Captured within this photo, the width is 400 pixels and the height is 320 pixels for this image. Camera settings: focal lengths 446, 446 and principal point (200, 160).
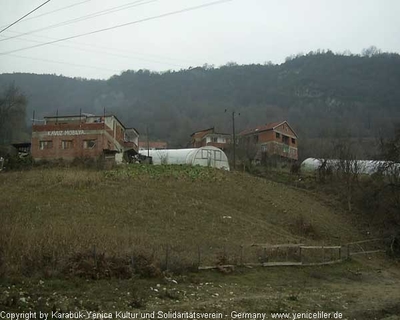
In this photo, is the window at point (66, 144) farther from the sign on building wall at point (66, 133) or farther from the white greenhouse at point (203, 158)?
the white greenhouse at point (203, 158)

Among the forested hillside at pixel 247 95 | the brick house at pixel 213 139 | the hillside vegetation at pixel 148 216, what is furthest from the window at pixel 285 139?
the hillside vegetation at pixel 148 216

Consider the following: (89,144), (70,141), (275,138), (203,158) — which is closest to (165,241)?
(203,158)

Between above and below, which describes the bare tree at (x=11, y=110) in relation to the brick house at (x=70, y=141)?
above

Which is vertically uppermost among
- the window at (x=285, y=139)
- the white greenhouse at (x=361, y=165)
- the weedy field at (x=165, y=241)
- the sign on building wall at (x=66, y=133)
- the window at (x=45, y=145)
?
the window at (x=285, y=139)

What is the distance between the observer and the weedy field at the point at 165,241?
13.3 meters

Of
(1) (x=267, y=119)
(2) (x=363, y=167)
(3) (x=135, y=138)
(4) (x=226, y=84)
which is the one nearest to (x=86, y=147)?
(3) (x=135, y=138)

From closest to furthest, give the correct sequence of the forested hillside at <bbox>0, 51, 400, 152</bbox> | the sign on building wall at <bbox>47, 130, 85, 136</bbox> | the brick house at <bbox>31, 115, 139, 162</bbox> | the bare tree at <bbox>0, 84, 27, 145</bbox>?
the brick house at <bbox>31, 115, 139, 162</bbox>
the sign on building wall at <bbox>47, 130, 85, 136</bbox>
the bare tree at <bbox>0, 84, 27, 145</bbox>
the forested hillside at <bbox>0, 51, 400, 152</bbox>

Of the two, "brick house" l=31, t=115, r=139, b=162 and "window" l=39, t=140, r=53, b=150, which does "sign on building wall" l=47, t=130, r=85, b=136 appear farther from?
"window" l=39, t=140, r=53, b=150

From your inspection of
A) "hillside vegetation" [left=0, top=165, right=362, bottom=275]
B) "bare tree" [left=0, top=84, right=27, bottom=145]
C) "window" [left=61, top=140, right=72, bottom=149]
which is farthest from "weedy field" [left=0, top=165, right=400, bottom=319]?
"bare tree" [left=0, top=84, right=27, bottom=145]

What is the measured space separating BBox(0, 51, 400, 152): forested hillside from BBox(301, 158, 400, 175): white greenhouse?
30419 millimetres

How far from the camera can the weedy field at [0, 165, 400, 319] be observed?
13.3 metres

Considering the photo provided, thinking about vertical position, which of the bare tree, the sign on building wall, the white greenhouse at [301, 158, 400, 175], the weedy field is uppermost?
the bare tree

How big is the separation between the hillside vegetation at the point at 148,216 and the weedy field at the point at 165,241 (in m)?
0.08

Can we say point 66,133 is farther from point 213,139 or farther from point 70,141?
point 213,139
